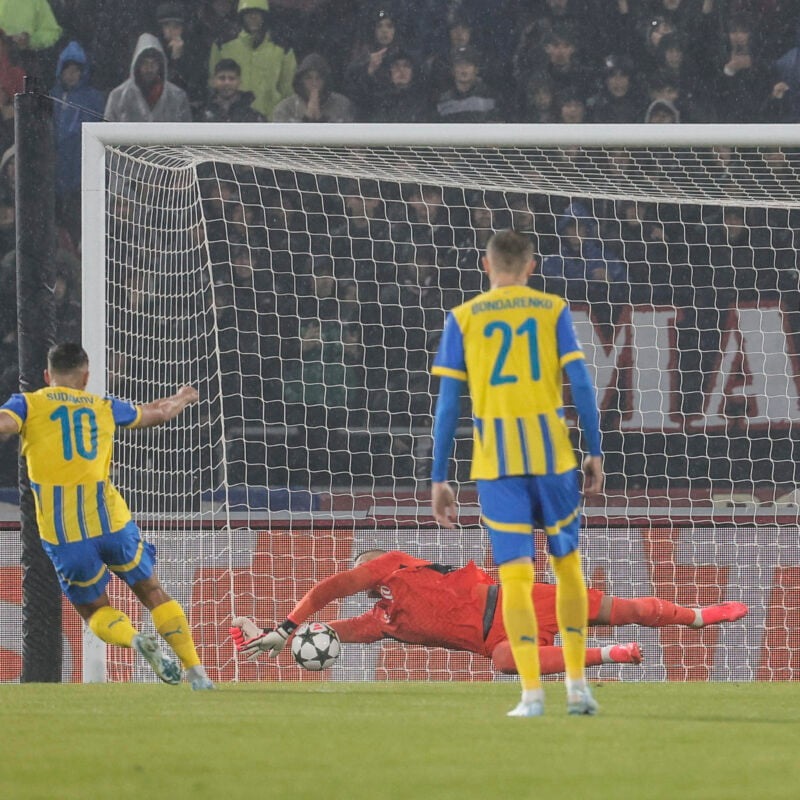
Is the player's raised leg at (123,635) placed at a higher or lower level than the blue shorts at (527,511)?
lower

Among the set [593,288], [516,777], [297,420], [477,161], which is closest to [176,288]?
[297,420]

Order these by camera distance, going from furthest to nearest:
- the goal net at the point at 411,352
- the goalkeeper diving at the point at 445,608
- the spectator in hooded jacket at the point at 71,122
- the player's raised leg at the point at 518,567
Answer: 1. the spectator in hooded jacket at the point at 71,122
2. the goal net at the point at 411,352
3. the goalkeeper diving at the point at 445,608
4. the player's raised leg at the point at 518,567

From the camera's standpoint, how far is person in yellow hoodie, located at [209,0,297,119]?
11141 millimetres

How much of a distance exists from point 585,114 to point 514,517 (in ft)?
25.1

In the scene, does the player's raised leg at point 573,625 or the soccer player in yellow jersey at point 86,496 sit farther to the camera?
the soccer player in yellow jersey at point 86,496

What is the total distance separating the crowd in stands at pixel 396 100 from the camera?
9.87 m

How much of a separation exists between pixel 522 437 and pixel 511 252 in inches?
19.8

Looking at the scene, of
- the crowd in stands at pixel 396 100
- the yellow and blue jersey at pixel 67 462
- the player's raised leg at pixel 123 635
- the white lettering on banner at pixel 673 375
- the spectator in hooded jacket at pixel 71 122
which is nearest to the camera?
the player's raised leg at pixel 123 635

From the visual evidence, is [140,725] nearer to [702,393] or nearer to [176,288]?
[176,288]

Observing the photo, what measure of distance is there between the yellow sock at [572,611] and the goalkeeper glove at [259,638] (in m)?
1.73

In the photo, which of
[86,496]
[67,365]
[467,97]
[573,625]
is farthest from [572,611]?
[467,97]

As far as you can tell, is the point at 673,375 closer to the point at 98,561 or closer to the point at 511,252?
the point at 98,561

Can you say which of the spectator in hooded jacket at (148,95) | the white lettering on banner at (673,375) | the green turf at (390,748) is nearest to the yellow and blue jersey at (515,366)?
the green turf at (390,748)

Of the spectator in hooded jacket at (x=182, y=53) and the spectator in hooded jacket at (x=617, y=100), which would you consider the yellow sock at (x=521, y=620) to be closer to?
the spectator in hooded jacket at (x=617, y=100)
